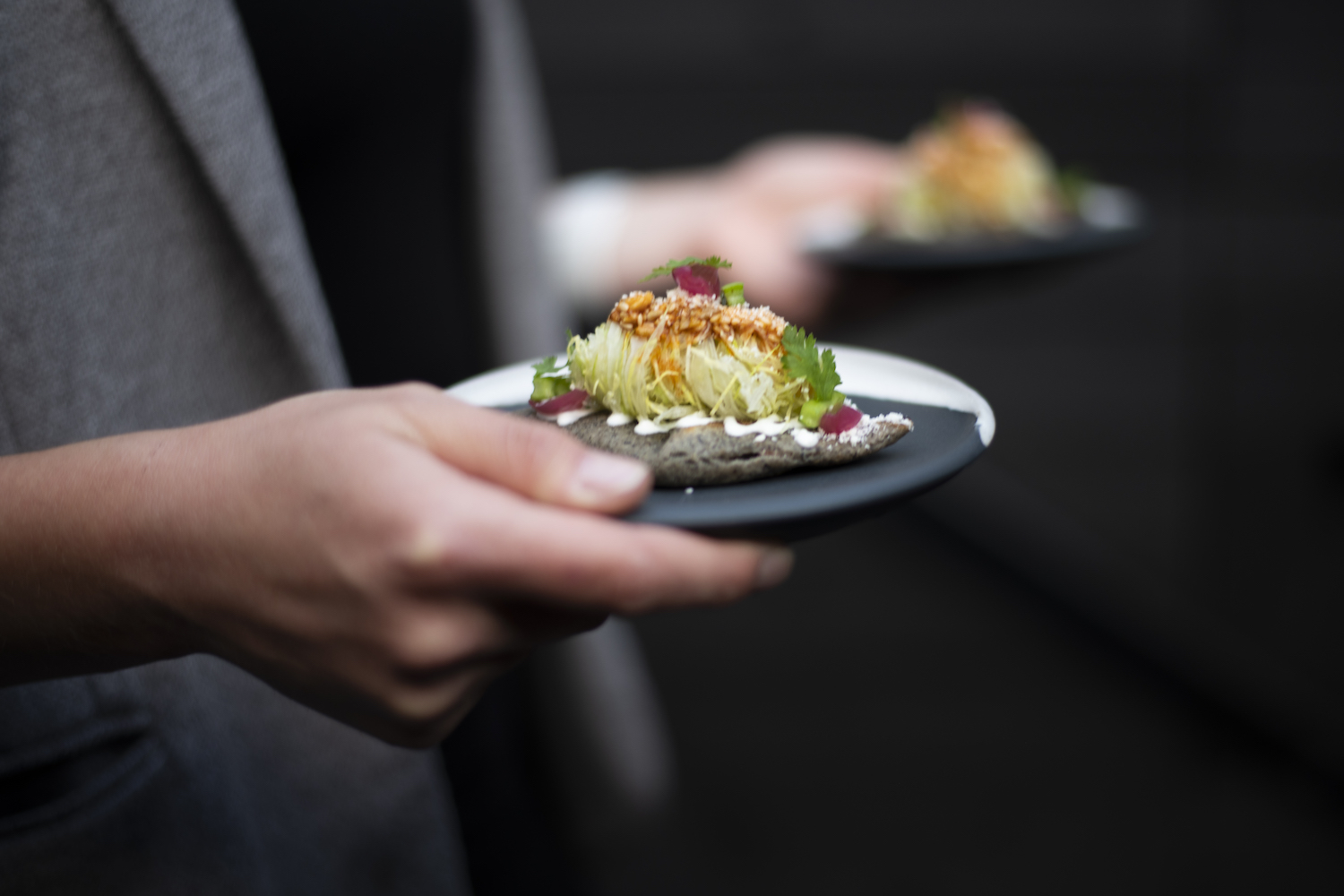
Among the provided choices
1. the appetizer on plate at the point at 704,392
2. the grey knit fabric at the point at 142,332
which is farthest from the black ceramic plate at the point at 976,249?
the grey knit fabric at the point at 142,332

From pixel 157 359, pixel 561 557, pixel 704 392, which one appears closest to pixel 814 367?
pixel 704 392

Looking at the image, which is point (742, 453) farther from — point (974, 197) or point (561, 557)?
point (974, 197)

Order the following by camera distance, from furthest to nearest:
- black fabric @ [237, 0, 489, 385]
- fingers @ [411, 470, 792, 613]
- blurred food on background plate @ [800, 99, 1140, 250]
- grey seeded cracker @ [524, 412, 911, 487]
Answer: blurred food on background plate @ [800, 99, 1140, 250] → black fabric @ [237, 0, 489, 385] → grey seeded cracker @ [524, 412, 911, 487] → fingers @ [411, 470, 792, 613]

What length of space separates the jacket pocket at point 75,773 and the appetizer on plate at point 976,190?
196 centimetres

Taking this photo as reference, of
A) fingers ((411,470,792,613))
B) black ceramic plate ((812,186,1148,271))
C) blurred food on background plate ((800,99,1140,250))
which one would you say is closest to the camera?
fingers ((411,470,792,613))

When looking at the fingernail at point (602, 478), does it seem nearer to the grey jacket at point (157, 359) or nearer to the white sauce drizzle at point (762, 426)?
the white sauce drizzle at point (762, 426)

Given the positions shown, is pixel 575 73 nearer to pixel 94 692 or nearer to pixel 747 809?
pixel 747 809

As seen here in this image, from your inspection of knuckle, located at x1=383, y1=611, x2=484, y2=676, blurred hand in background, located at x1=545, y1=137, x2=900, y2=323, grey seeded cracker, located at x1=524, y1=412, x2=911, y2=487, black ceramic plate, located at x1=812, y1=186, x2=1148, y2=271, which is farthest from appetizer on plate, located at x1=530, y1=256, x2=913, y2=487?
blurred hand in background, located at x1=545, y1=137, x2=900, y2=323

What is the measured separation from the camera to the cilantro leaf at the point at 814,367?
83cm

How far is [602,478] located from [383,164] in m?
→ 0.95

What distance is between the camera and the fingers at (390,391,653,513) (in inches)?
Result: 24.8

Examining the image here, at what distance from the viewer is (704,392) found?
2.87 ft

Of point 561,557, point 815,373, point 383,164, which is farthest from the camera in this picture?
point 383,164

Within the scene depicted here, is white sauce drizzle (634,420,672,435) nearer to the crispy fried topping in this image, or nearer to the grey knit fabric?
the crispy fried topping
